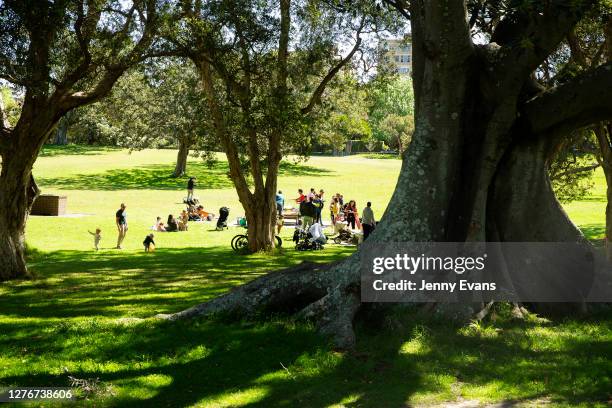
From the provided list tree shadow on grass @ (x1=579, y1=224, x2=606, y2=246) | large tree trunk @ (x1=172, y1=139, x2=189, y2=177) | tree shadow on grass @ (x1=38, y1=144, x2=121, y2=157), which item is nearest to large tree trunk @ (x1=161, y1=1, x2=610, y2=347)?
tree shadow on grass @ (x1=579, y1=224, x2=606, y2=246)

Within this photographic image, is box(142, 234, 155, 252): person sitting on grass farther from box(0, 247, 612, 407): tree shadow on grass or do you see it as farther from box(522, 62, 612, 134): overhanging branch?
box(522, 62, 612, 134): overhanging branch

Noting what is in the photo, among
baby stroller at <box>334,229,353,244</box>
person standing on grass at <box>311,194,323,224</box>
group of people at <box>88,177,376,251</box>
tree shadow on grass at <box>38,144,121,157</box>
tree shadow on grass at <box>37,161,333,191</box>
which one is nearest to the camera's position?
group of people at <box>88,177,376,251</box>

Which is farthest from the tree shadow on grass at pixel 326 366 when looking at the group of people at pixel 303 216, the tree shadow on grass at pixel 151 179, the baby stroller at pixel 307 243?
the tree shadow on grass at pixel 151 179

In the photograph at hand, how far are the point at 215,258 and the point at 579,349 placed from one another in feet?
50.8

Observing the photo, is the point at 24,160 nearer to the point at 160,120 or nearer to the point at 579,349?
the point at 579,349

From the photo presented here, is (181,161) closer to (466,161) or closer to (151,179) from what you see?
(151,179)

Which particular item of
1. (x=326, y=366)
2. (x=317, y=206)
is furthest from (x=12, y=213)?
(x=317, y=206)

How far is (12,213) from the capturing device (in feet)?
53.4

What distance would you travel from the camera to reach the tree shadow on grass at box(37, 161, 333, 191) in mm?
53656

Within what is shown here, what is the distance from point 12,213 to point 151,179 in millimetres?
43751

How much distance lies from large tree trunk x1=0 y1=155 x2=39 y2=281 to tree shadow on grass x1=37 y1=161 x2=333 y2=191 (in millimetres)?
30724

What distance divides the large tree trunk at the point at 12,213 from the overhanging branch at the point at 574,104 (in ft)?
37.7

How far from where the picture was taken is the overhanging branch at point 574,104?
969 cm

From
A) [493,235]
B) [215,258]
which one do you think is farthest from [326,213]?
[493,235]
